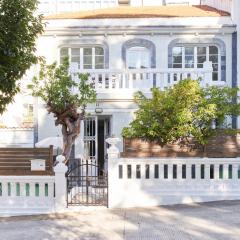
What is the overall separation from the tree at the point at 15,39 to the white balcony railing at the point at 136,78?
7292 millimetres

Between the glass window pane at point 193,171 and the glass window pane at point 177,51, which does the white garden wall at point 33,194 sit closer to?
the glass window pane at point 193,171

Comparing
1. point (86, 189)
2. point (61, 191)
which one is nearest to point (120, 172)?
point (86, 189)

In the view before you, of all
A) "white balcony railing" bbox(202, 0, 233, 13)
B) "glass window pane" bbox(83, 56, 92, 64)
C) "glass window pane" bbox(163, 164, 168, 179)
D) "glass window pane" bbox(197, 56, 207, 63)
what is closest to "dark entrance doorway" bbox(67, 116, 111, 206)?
"glass window pane" bbox(163, 164, 168, 179)

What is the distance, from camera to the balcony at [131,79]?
17.0m

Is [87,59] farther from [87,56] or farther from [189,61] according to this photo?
[189,61]

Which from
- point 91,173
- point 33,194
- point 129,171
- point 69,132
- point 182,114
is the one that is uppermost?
point 182,114

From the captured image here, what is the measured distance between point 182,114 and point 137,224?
3433mm

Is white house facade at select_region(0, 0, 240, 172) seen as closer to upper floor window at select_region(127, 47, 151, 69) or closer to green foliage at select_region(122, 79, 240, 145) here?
upper floor window at select_region(127, 47, 151, 69)

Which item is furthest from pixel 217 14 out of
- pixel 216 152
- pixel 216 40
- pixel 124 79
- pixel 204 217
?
pixel 204 217

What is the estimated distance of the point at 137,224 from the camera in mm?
10211

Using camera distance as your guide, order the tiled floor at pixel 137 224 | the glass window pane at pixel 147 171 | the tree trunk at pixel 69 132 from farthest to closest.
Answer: the tree trunk at pixel 69 132 → the glass window pane at pixel 147 171 → the tiled floor at pixel 137 224

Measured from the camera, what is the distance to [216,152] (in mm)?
12961

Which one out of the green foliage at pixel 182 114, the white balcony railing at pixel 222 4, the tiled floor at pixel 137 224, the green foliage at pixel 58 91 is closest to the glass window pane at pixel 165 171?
the green foliage at pixel 182 114

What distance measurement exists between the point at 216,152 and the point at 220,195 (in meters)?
1.25
